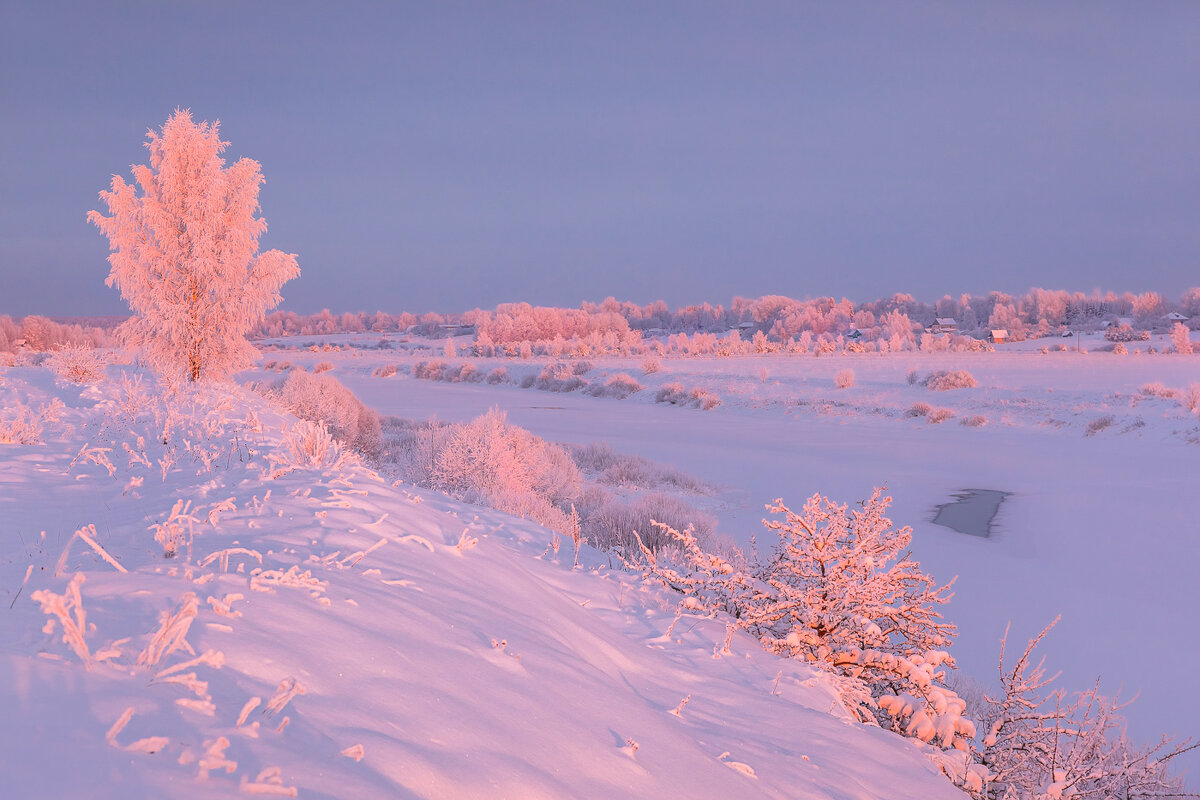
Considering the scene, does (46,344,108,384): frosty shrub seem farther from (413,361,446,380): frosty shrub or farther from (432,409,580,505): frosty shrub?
(413,361,446,380): frosty shrub

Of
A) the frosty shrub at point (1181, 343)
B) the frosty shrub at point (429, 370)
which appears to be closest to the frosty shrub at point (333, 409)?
the frosty shrub at point (429, 370)

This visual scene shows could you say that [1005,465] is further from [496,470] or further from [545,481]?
[496,470]

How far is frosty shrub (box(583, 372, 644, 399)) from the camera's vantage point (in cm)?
3180

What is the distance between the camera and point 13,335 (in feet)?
107

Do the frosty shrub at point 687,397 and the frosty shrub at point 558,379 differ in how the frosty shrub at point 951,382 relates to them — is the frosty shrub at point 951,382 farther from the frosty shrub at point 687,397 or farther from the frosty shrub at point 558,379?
the frosty shrub at point 558,379

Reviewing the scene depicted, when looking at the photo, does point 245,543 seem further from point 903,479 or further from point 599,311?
point 599,311

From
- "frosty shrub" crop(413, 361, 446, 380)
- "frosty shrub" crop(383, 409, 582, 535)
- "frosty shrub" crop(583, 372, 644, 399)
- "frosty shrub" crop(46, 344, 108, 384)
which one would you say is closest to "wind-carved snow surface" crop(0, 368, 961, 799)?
"frosty shrub" crop(383, 409, 582, 535)

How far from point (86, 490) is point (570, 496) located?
7604mm

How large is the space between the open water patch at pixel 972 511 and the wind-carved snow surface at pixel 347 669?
7055 mm

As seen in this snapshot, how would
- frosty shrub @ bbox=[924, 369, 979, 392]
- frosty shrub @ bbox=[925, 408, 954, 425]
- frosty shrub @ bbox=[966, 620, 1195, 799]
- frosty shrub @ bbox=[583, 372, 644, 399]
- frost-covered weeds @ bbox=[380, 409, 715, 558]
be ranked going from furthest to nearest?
frosty shrub @ bbox=[583, 372, 644, 399], frosty shrub @ bbox=[924, 369, 979, 392], frosty shrub @ bbox=[925, 408, 954, 425], frost-covered weeds @ bbox=[380, 409, 715, 558], frosty shrub @ bbox=[966, 620, 1195, 799]

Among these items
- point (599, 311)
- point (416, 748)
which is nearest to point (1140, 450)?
point (416, 748)

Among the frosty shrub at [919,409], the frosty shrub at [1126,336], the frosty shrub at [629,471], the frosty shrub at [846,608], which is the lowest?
the frosty shrub at [629,471]

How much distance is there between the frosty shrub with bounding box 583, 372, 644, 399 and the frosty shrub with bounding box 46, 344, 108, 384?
70.3 feet

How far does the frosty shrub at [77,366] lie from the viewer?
11.8 meters
